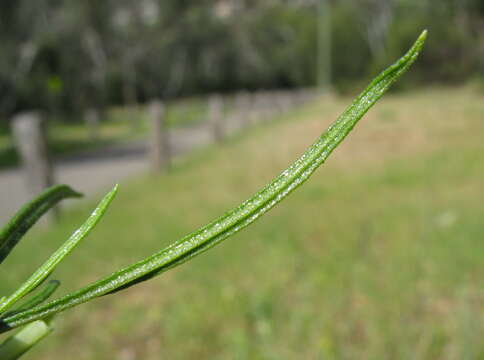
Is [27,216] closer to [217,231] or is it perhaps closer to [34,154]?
[217,231]

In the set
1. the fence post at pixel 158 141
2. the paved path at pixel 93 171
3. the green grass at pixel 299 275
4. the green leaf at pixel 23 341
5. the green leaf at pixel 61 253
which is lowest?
the paved path at pixel 93 171

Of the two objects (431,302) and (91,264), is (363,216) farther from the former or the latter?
(91,264)

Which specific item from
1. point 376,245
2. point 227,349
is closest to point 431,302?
point 376,245

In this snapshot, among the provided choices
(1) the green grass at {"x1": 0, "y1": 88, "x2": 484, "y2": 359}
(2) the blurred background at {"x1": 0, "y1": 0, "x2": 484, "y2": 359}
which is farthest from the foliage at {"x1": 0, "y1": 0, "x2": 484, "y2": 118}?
(1) the green grass at {"x1": 0, "y1": 88, "x2": 484, "y2": 359}

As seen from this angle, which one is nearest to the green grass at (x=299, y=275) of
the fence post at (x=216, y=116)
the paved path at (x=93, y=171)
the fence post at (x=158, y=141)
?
the paved path at (x=93, y=171)

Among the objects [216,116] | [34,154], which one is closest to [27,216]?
[34,154]

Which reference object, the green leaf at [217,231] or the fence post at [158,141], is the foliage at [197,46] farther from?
the green leaf at [217,231]
